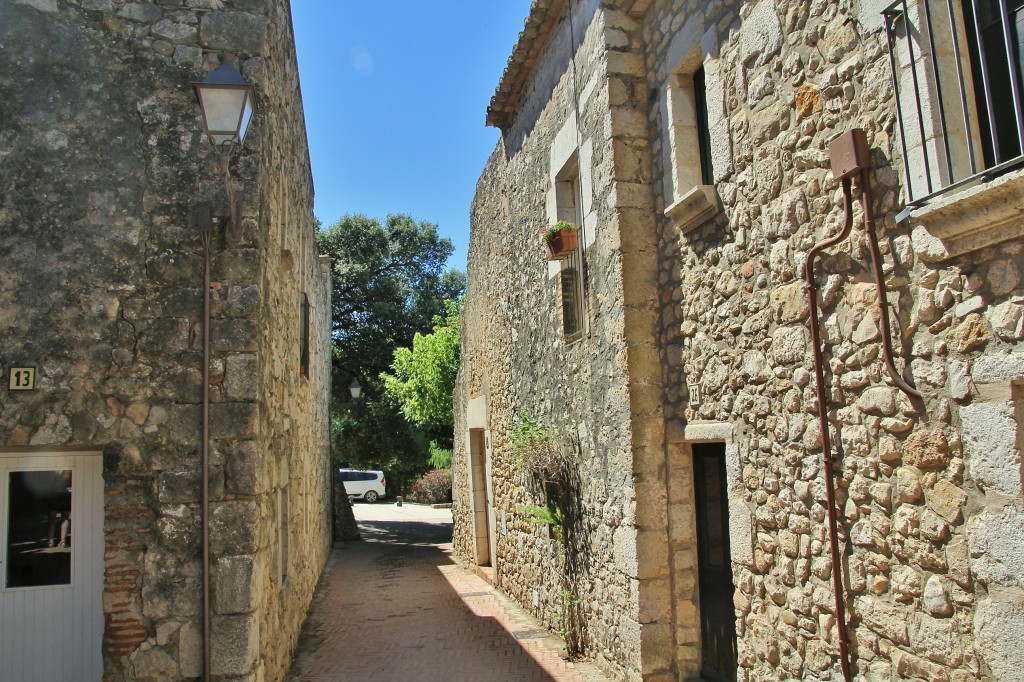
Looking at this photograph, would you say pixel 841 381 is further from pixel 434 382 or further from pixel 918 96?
pixel 434 382

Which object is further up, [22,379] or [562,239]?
[562,239]

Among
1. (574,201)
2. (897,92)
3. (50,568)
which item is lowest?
(50,568)

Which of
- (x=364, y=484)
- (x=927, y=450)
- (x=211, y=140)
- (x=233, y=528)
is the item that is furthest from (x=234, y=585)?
(x=364, y=484)

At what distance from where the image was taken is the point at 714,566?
510 cm

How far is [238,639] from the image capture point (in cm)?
447

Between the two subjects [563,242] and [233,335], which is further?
[563,242]

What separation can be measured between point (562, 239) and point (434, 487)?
22323 millimetres

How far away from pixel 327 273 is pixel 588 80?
33.1 ft

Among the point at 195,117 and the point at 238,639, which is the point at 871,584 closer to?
the point at 238,639

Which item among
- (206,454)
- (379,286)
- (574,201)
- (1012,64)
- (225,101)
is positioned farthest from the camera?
(379,286)

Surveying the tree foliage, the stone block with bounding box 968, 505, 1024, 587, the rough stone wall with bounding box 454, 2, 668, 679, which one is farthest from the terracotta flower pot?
the tree foliage

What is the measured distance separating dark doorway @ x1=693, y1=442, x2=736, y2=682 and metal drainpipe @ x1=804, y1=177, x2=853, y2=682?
4.21ft

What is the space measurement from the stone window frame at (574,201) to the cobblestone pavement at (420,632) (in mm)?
2863

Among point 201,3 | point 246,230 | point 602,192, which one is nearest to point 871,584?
point 602,192
